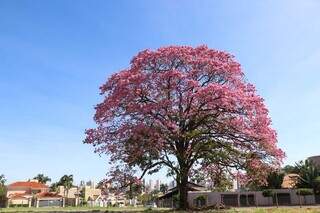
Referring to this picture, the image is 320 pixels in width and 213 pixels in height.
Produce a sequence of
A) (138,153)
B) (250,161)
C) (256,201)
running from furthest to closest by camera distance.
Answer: (256,201) → (250,161) → (138,153)

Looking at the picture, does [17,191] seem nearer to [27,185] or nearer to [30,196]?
[27,185]

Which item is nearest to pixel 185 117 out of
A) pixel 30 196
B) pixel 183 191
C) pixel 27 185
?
pixel 183 191

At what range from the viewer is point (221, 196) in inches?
2506

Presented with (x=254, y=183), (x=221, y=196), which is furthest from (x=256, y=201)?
(x=254, y=183)

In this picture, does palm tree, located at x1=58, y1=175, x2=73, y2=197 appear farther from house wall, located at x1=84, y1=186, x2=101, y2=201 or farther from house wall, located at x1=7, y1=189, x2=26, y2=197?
house wall, located at x1=7, y1=189, x2=26, y2=197

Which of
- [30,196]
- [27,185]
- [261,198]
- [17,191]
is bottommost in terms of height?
[261,198]

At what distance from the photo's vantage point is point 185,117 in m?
26.2

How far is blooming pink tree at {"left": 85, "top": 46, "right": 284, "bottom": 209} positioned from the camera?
84.7ft

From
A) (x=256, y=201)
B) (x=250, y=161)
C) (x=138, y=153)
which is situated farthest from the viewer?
(x=256, y=201)

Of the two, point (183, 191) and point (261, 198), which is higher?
point (261, 198)

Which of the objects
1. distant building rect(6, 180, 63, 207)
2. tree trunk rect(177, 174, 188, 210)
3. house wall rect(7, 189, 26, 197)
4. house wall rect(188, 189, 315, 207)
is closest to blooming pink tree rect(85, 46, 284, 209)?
tree trunk rect(177, 174, 188, 210)

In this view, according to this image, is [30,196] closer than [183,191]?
No

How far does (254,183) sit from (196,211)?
5.17 metres

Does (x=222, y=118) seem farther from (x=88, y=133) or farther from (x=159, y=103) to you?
(x=88, y=133)
